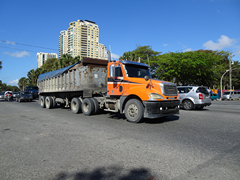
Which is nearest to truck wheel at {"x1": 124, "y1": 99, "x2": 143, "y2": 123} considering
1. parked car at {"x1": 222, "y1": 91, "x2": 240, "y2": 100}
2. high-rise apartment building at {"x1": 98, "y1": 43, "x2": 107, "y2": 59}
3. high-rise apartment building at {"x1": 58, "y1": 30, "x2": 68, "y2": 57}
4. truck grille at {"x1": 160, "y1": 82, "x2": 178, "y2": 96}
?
truck grille at {"x1": 160, "y1": 82, "x2": 178, "y2": 96}

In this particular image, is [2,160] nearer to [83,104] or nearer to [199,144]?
[199,144]

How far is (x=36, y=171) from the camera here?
3.16m

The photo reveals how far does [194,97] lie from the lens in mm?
13039

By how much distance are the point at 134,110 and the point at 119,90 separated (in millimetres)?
1327

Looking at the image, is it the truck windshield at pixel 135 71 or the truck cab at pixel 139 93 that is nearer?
the truck cab at pixel 139 93

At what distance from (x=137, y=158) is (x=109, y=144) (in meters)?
1.16

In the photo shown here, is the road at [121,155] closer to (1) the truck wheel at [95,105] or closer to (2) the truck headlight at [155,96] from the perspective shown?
(2) the truck headlight at [155,96]

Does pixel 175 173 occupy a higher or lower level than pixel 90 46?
lower

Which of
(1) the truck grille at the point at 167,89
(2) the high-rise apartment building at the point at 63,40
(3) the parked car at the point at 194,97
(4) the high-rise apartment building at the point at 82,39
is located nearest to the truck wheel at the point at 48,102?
(1) the truck grille at the point at 167,89

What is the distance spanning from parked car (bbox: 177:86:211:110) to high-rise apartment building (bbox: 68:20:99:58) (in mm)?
120115

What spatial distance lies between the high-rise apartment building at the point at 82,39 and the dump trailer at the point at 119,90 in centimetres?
12120

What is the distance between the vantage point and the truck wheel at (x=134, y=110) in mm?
7285

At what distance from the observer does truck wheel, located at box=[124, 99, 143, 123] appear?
729 centimetres

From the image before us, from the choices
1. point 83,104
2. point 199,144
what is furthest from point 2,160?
point 83,104
